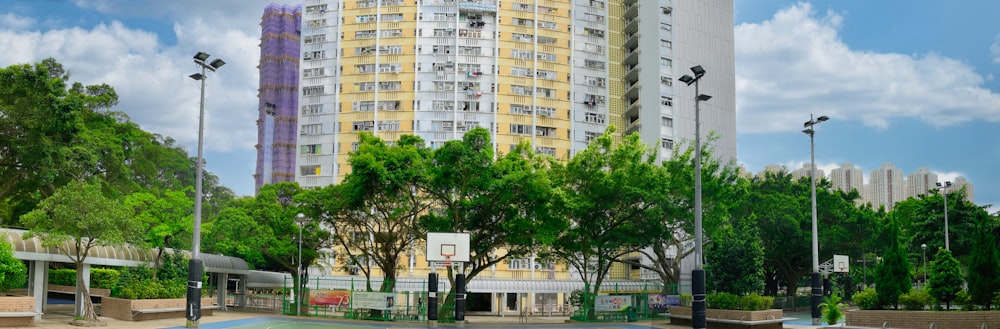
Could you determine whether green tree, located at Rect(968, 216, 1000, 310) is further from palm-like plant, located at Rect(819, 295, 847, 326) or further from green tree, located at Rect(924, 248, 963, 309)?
palm-like plant, located at Rect(819, 295, 847, 326)

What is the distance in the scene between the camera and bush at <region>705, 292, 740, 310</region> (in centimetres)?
3919

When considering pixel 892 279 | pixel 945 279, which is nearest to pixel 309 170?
pixel 892 279

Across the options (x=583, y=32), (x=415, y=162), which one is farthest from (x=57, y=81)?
(x=583, y=32)

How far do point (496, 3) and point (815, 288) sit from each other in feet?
151

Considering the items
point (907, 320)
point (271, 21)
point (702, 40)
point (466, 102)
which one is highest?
point (271, 21)

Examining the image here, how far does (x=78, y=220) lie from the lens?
3484 cm

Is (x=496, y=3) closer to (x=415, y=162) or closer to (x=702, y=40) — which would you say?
(x=702, y=40)

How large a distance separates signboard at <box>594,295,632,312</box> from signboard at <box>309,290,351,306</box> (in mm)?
13387

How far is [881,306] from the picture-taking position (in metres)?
33.8

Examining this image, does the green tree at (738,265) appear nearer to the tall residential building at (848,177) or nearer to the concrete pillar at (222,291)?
the concrete pillar at (222,291)

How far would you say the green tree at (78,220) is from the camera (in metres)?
34.6

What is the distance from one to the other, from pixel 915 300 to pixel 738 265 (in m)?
16.4

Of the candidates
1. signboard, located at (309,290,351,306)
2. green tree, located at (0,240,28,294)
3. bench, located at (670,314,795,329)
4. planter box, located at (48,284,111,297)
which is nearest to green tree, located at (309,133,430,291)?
signboard, located at (309,290,351,306)

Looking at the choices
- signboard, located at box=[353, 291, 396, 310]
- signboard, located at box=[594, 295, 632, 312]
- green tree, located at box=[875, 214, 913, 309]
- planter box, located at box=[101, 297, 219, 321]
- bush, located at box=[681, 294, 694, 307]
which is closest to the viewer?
green tree, located at box=[875, 214, 913, 309]
